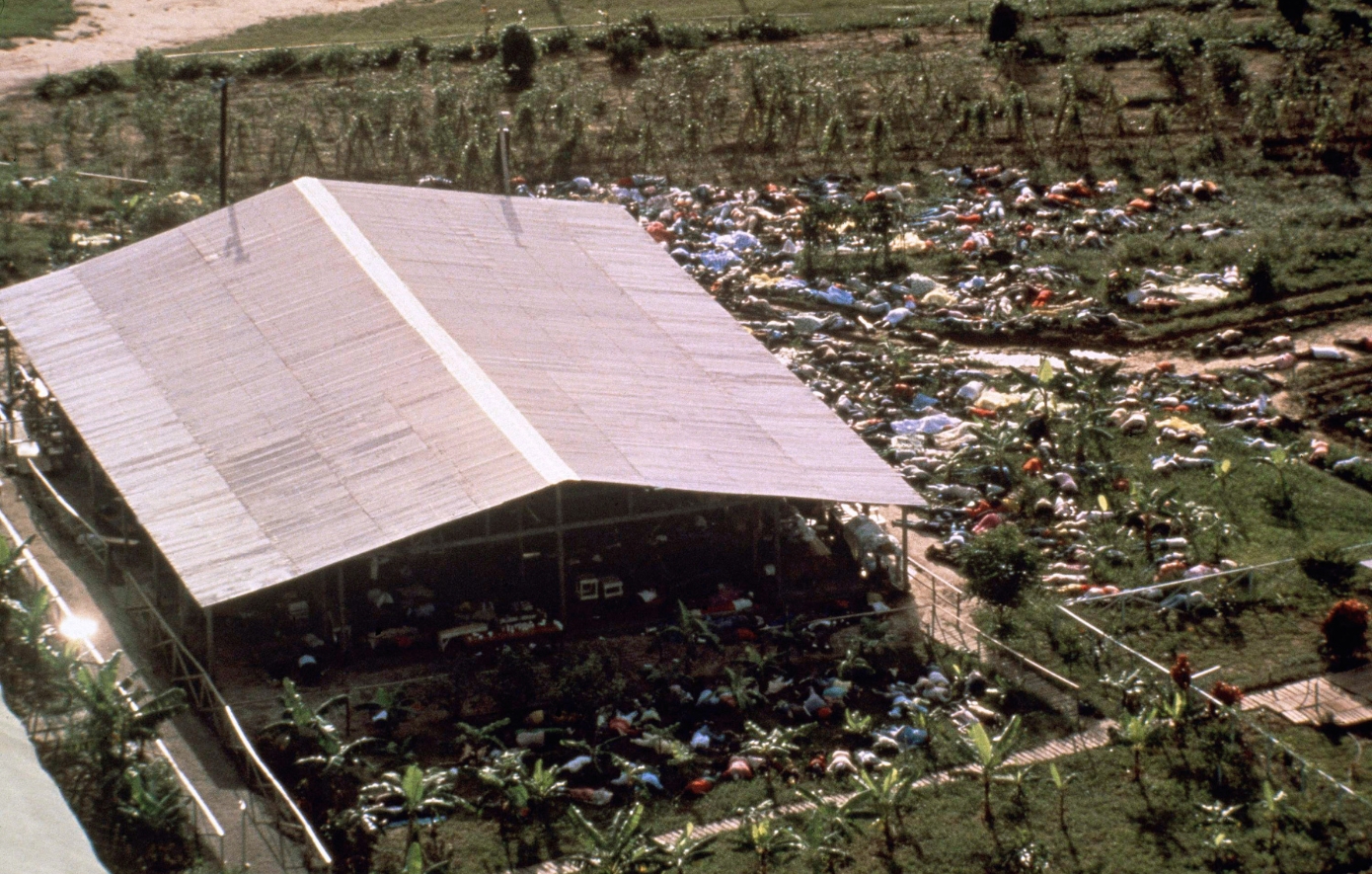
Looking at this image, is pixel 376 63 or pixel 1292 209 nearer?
pixel 1292 209

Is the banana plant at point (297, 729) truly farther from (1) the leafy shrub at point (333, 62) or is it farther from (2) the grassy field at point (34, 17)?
(2) the grassy field at point (34, 17)

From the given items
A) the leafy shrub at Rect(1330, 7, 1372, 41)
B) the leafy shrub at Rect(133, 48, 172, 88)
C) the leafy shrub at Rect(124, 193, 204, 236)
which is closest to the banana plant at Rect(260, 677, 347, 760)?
the leafy shrub at Rect(124, 193, 204, 236)

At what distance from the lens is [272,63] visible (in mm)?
47844

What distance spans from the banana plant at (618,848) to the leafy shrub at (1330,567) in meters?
9.85

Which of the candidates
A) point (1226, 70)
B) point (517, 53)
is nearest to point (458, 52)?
point (517, 53)

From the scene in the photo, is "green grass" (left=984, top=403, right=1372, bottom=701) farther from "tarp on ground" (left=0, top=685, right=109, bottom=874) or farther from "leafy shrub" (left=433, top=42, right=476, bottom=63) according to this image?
"leafy shrub" (left=433, top=42, right=476, bottom=63)

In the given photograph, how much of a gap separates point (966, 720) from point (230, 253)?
14.4m

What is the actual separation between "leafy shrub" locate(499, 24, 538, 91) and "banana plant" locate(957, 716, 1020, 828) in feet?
105

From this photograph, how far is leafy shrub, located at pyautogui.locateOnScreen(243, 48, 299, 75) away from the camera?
156 feet

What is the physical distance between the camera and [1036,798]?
1733 cm

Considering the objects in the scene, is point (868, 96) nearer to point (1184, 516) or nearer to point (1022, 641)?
point (1184, 516)

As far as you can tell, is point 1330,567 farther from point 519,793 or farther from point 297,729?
point 297,729

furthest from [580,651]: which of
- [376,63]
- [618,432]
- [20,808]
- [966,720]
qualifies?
[376,63]

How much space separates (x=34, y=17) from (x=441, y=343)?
36.8m
